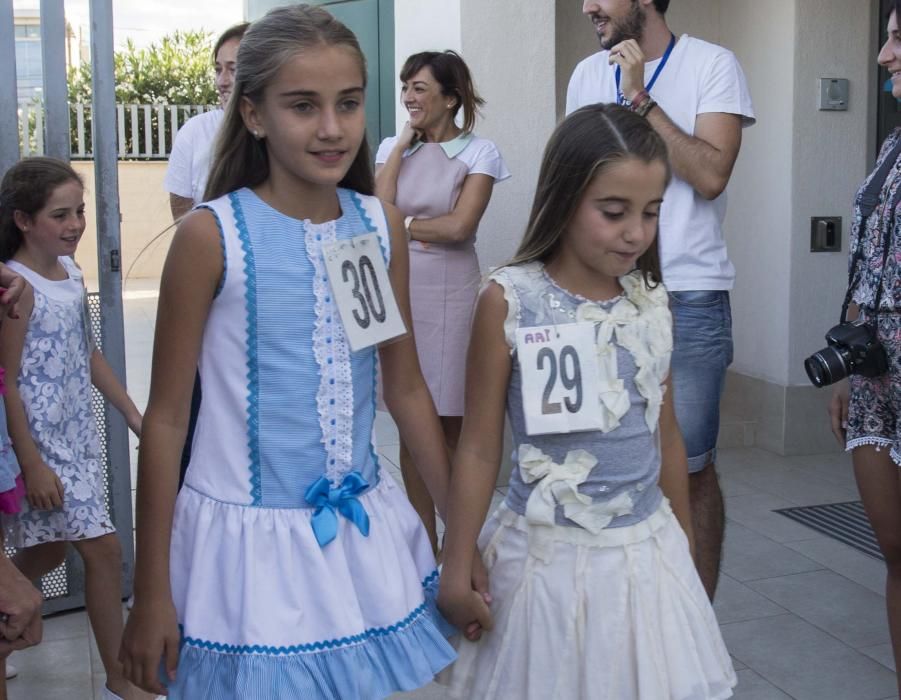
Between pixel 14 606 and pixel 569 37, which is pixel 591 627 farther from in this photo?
pixel 569 37

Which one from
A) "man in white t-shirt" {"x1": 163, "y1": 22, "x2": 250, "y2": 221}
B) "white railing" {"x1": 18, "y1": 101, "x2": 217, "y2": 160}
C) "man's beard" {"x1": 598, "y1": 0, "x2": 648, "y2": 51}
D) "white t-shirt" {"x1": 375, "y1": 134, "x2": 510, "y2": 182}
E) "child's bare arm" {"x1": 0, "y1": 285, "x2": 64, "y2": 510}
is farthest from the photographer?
"white railing" {"x1": 18, "y1": 101, "x2": 217, "y2": 160}

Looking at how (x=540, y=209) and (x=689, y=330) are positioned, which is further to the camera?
(x=689, y=330)

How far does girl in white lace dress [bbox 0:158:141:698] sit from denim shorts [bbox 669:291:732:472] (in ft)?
4.78

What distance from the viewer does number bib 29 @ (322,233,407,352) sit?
1975 mm

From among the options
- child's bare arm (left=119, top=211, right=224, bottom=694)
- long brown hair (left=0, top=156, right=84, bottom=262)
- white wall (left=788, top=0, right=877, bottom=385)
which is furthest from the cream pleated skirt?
white wall (left=788, top=0, right=877, bottom=385)

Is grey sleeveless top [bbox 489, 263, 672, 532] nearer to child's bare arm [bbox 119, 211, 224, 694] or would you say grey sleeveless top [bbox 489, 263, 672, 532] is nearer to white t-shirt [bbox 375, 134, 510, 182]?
child's bare arm [bbox 119, 211, 224, 694]

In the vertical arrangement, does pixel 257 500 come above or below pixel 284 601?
above

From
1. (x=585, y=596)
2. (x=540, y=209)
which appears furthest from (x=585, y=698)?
(x=540, y=209)

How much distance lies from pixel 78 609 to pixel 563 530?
2.48 m

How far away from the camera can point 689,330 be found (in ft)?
10.3

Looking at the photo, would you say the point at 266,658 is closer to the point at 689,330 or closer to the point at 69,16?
the point at 689,330

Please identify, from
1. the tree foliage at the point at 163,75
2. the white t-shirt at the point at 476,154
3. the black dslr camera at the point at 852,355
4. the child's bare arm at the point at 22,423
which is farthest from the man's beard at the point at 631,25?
the tree foliage at the point at 163,75

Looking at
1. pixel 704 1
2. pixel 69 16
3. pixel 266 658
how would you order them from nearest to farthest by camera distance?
pixel 266 658 < pixel 69 16 < pixel 704 1

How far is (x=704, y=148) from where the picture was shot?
3.17 meters
